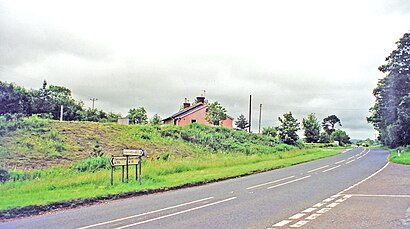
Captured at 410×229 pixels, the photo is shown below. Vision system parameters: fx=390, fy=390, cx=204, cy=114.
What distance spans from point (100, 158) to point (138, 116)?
63.2 metres

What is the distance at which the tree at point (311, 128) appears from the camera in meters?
106

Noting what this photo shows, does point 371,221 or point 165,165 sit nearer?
point 371,221

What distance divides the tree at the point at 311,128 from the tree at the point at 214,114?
139 feet

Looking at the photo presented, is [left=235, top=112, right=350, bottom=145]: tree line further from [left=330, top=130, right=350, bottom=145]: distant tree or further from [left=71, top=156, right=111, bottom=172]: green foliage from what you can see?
[left=71, top=156, right=111, bottom=172]: green foliage

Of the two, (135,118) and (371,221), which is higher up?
(135,118)

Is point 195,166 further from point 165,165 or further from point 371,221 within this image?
point 371,221

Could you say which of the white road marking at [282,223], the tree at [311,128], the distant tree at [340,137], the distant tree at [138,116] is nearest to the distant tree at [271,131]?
the distant tree at [138,116]

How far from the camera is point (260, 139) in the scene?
58125 millimetres

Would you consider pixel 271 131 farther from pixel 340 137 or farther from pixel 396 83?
pixel 340 137

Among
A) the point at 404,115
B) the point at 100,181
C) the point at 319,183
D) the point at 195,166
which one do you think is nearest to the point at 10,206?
the point at 100,181

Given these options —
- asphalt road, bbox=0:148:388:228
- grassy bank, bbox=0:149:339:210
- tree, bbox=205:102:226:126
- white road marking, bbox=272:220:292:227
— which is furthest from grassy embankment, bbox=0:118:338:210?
tree, bbox=205:102:226:126

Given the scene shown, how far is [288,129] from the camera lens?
65.6 m

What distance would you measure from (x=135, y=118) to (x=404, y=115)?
58.2 m

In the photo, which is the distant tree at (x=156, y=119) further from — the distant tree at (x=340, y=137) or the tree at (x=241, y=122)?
the distant tree at (x=340, y=137)
